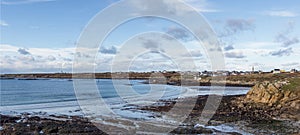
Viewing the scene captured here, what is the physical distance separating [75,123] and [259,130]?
565 inches

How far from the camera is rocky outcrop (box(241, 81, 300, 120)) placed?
116 feet

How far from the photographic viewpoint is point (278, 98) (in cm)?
4178

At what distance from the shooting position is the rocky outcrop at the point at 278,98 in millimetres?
35219

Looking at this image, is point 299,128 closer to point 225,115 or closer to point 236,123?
point 236,123

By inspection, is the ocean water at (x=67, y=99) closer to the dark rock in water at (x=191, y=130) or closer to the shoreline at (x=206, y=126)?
the shoreline at (x=206, y=126)

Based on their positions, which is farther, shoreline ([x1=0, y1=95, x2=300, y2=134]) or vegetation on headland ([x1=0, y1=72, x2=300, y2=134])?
vegetation on headland ([x1=0, y1=72, x2=300, y2=134])

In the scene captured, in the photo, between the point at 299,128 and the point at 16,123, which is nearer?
the point at 299,128

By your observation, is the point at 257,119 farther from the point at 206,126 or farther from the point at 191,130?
the point at 191,130

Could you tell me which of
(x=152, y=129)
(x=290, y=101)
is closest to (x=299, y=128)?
(x=152, y=129)

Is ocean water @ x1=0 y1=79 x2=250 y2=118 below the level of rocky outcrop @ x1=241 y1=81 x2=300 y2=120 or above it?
below

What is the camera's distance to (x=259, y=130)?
84.9 ft

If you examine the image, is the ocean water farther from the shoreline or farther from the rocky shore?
the shoreline

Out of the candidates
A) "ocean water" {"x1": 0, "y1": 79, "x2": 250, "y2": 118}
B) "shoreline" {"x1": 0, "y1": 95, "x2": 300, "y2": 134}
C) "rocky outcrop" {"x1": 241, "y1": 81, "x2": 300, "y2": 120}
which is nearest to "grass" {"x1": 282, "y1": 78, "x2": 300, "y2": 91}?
"rocky outcrop" {"x1": 241, "y1": 81, "x2": 300, "y2": 120}

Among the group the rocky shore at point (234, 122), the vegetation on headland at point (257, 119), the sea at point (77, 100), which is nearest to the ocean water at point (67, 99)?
the sea at point (77, 100)
